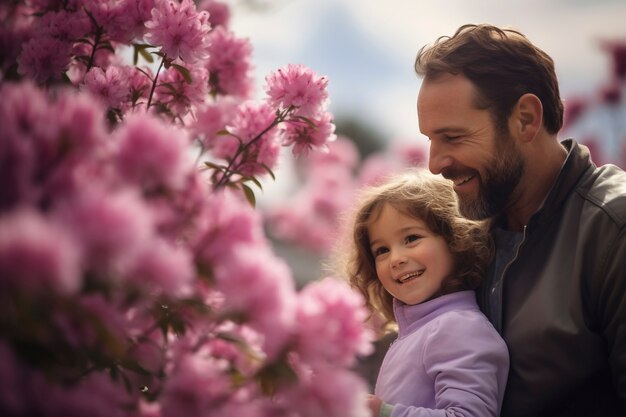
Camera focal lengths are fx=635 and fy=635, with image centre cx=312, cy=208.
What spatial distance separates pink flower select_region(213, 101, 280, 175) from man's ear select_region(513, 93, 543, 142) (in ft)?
3.11

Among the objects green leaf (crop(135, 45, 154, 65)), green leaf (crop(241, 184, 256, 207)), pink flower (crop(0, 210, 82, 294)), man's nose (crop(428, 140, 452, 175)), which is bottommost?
pink flower (crop(0, 210, 82, 294))

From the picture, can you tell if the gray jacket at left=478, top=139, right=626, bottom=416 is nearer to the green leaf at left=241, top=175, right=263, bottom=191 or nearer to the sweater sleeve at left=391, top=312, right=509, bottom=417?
the sweater sleeve at left=391, top=312, right=509, bottom=417

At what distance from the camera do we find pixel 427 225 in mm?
2289

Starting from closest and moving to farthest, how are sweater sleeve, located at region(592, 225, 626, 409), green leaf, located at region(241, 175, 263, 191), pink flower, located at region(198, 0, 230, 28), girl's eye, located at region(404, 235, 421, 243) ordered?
1. sweater sleeve, located at region(592, 225, 626, 409)
2. green leaf, located at region(241, 175, 263, 191)
3. girl's eye, located at region(404, 235, 421, 243)
4. pink flower, located at region(198, 0, 230, 28)

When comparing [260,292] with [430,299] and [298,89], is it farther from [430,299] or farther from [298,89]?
[430,299]

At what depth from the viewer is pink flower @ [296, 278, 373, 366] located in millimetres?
1074

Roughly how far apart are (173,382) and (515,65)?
1879 mm

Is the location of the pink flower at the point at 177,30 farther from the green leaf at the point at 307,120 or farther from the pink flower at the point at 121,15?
the green leaf at the point at 307,120

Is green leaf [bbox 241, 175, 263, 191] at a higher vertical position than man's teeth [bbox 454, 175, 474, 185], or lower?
lower

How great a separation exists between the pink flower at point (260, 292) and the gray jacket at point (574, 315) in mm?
1181

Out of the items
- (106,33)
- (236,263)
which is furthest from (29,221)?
(106,33)

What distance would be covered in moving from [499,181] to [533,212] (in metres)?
0.17

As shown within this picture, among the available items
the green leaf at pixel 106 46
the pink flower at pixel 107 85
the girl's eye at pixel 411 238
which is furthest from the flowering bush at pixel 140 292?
the girl's eye at pixel 411 238

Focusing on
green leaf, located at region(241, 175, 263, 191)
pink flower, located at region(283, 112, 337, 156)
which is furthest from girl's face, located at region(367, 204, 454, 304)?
green leaf, located at region(241, 175, 263, 191)
